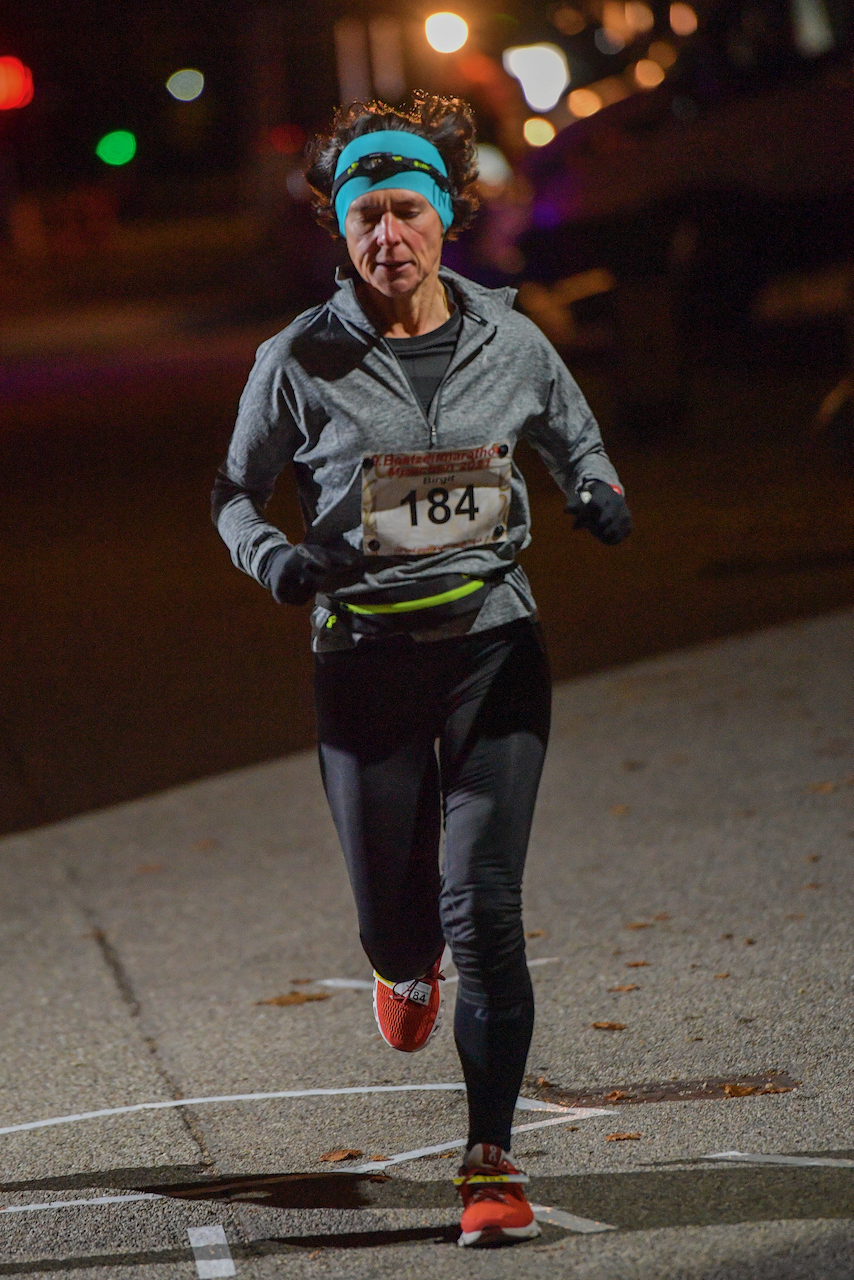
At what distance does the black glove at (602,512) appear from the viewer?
3.59 meters

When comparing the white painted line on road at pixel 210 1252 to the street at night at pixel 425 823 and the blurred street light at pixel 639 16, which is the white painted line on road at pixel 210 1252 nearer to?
the street at night at pixel 425 823

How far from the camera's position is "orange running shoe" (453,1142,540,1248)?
3.44 meters

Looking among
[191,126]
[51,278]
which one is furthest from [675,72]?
[191,126]

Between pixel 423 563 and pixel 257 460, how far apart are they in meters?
0.42

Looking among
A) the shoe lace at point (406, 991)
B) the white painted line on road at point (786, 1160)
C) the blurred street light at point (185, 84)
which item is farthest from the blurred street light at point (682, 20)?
the blurred street light at point (185, 84)

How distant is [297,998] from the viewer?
5211mm

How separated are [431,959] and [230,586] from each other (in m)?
7.70

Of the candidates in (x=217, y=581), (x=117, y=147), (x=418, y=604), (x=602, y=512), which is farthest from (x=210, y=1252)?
(x=117, y=147)

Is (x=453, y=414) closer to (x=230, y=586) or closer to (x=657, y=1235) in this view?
(x=657, y=1235)

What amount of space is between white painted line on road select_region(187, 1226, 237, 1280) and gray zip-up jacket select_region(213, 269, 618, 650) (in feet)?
3.87

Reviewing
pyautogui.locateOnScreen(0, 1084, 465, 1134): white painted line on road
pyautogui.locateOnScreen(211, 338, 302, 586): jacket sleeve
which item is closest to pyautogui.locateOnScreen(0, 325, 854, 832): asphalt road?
pyautogui.locateOnScreen(0, 1084, 465, 1134): white painted line on road

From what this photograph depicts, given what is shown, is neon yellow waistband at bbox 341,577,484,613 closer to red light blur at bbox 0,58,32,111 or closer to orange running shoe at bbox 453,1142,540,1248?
orange running shoe at bbox 453,1142,540,1248

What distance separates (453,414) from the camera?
3580 mm

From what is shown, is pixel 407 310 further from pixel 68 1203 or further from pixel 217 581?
pixel 217 581
